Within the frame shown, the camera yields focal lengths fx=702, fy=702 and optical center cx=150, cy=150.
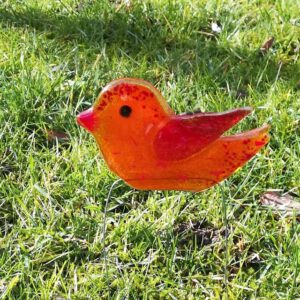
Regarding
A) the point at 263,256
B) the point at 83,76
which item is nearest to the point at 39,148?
the point at 83,76

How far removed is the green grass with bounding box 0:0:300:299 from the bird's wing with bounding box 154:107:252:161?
0.49m

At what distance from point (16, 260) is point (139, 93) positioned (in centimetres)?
77

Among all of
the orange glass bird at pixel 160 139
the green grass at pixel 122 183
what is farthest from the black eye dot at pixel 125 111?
the green grass at pixel 122 183

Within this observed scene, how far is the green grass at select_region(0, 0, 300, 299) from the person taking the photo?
2012mm

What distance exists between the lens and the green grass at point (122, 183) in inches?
79.2

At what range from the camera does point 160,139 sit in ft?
5.35

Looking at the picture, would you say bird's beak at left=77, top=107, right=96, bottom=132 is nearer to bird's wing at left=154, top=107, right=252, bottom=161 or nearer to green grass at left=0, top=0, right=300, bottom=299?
bird's wing at left=154, top=107, right=252, bottom=161

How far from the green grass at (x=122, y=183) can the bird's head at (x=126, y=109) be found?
0.51m

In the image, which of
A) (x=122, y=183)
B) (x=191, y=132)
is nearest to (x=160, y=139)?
(x=191, y=132)

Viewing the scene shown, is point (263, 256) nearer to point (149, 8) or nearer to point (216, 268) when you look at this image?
point (216, 268)

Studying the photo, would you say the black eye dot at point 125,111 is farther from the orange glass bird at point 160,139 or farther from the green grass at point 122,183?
the green grass at point 122,183

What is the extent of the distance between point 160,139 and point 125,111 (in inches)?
4.2

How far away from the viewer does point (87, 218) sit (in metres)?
2.17

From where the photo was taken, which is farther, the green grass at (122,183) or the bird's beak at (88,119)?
the green grass at (122,183)
